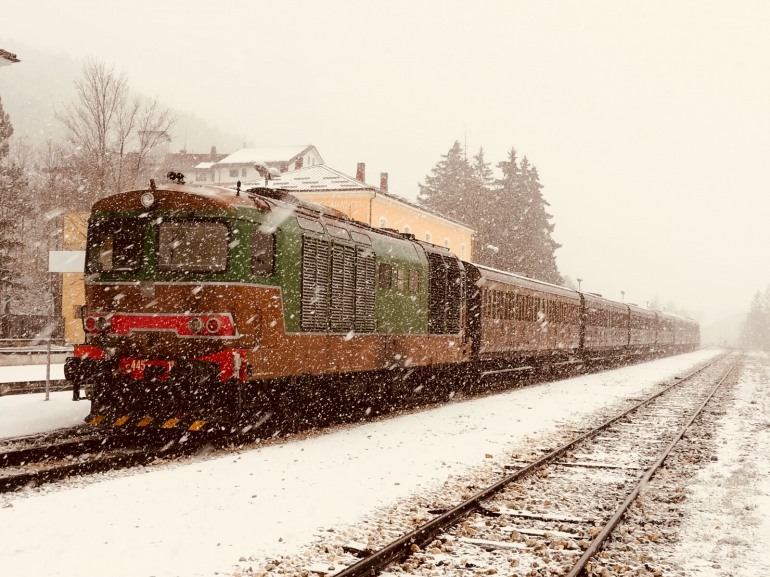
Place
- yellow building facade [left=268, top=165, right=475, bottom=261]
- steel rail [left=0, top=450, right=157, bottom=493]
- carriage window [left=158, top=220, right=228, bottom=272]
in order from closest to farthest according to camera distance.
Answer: steel rail [left=0, top=450, right=157, bottom=493] → carriage window [left=158, top=220, right=228, bottom=272] → yellow building facade [left=268, top=165, right=475, bottom=261]

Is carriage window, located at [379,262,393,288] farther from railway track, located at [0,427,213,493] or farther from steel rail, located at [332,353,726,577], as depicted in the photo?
steel rail, located at [332,353,726,577]

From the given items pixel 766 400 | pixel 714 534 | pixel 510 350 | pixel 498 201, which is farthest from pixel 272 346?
pixel 498 201

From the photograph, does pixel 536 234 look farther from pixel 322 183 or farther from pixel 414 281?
pixel 414 281

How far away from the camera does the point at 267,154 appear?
100750 mm

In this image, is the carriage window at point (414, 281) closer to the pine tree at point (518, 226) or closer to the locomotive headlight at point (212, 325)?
the locomotive headlight at point (212, 325)

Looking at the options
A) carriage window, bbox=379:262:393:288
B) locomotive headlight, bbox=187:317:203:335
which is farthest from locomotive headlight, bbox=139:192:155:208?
carriage window, bbox=379:262:393:288

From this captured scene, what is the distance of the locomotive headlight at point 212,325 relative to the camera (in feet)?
32.0

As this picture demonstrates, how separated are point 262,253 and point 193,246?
88 cm

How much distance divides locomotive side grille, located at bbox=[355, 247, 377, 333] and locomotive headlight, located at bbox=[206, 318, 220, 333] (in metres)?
3.51

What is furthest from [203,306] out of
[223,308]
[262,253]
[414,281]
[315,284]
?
[414,281]

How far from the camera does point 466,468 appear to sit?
9.48 m

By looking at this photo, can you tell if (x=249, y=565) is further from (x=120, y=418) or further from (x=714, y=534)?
(x=120, y=418)

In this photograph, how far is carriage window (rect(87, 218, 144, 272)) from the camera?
10.5 metres

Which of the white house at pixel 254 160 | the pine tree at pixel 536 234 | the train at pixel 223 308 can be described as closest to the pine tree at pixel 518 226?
the pine tree at pixel 536 234
